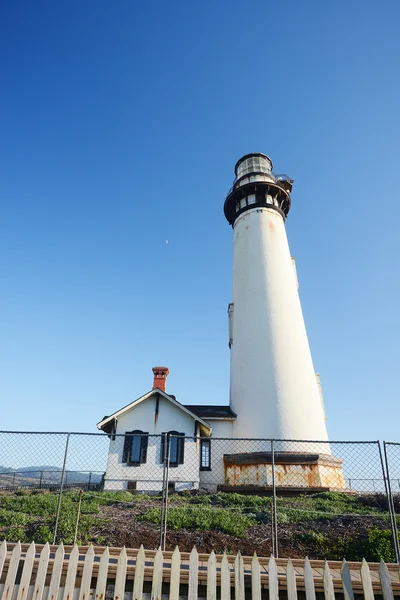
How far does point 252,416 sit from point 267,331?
167 inches

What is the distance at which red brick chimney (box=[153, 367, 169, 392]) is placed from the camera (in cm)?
2050

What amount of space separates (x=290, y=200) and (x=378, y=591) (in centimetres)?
2391

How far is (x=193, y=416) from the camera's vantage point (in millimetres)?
18750

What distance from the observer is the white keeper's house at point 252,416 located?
1667 centimetres

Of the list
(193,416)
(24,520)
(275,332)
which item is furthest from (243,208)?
(24,520)

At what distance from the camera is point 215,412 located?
19.9m

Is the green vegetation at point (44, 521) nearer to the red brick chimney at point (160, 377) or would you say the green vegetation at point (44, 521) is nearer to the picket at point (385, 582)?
the picket at point (385, 582)

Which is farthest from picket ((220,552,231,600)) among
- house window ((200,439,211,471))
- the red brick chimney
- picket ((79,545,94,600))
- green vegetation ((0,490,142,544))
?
the red brick chimney

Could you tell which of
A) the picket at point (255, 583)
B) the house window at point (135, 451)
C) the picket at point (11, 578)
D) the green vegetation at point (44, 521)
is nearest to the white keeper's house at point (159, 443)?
the house window at point (135, 451)

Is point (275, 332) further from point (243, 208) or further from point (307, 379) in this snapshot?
point (243, 208)

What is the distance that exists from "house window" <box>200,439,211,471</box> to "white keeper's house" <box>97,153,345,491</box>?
5 centimetres

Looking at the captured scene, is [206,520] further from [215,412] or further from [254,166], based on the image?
[254,166]

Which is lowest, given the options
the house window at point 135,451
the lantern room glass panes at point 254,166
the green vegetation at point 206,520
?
the green vegetation at point 206,520

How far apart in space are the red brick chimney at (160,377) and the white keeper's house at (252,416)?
0.18ft
